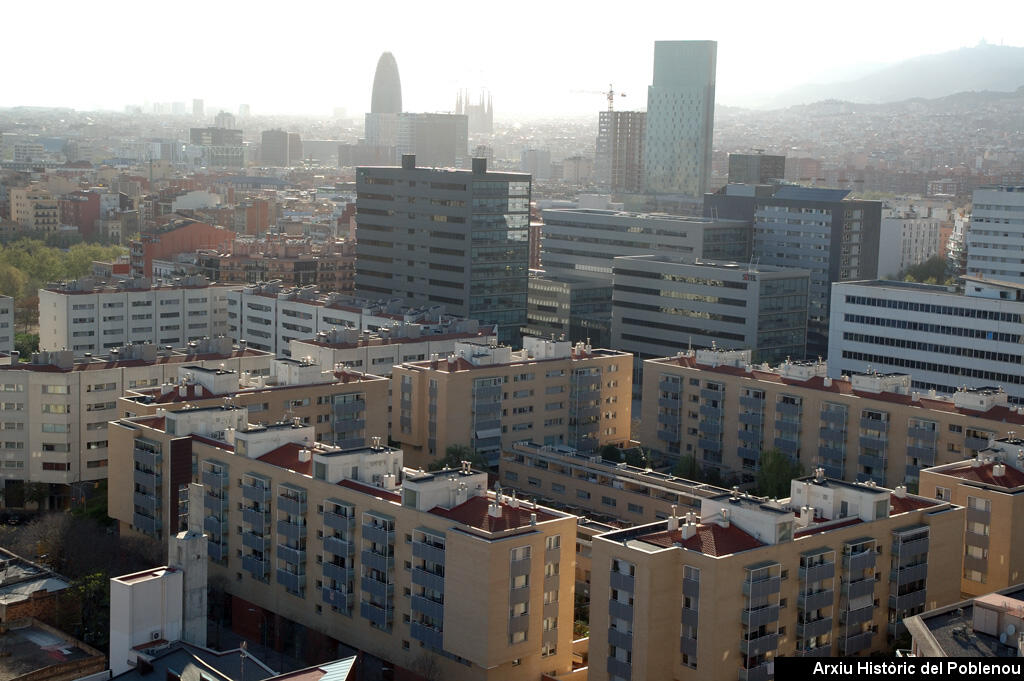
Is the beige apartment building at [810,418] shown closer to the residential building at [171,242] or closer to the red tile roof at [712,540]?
the red tile roof at [712,540]

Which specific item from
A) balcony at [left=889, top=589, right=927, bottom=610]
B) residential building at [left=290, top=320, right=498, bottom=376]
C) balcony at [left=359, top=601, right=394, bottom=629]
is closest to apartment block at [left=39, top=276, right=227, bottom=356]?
residential building at [left=290, top=320, right=498, bottom=376]

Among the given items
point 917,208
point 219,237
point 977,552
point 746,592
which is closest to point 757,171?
point 917,208

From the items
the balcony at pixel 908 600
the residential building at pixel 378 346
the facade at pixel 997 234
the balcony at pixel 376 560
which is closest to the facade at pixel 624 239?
the facade at pixel 997 234

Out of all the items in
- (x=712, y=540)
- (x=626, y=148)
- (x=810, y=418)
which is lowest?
(x=810, y=418)

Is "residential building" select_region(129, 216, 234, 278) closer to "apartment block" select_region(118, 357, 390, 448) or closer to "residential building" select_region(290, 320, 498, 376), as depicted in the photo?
"residential building" select_region(290, 320, 498, 376)

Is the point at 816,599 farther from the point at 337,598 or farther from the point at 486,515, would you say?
the point at 337,598

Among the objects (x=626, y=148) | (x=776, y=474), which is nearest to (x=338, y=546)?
(x=776, y=474)
